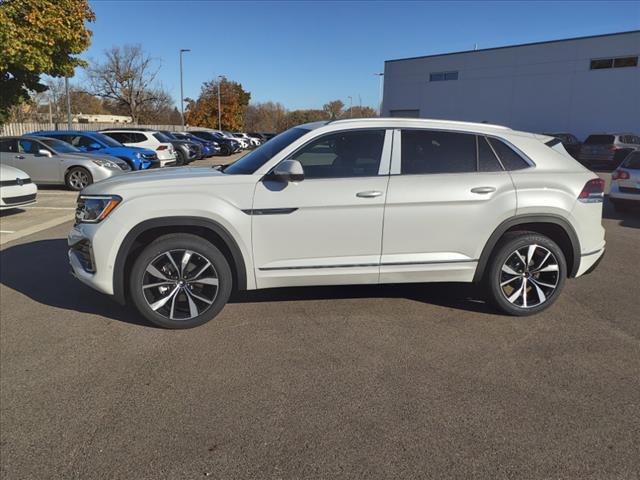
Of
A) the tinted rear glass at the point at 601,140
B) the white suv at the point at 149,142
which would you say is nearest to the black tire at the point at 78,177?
the white suv at the point at 149,142

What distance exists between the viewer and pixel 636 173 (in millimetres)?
9242

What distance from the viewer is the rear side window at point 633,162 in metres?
9.36

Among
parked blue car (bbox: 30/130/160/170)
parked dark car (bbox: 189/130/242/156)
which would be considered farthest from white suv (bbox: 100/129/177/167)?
parked dark car (bbox: 189/130/242/156)

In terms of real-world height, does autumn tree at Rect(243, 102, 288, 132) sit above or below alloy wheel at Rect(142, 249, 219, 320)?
above

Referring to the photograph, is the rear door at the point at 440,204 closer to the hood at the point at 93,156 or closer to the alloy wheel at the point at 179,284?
the alloy wheel at the point at 179,284

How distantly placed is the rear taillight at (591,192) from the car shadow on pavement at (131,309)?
1.32 metres

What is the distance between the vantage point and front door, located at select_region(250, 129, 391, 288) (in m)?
3.87

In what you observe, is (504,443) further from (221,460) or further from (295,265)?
(295,265)

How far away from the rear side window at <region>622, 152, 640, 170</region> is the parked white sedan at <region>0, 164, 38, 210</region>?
39.0ft

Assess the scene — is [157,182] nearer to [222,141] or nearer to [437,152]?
[437,152]

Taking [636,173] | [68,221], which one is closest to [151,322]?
[68,221]

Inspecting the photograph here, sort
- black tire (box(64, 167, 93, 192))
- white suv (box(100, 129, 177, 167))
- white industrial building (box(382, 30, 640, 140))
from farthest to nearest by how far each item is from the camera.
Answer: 1. white industrial building (box(382, 30, 640, 140))
2. white suv (box(100, 129, 177, 167))
3. black tire (box(64, 167, 93, 192))

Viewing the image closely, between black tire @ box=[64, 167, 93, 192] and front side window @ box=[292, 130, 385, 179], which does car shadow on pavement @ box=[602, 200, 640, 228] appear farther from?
black tire @ box=[64, 167, 93, 192]

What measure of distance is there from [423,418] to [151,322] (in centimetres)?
247
